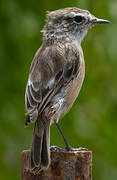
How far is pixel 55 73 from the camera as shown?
7.11m

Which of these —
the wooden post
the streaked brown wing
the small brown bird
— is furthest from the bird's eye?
the wooden post

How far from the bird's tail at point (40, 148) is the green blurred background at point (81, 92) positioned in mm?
1020

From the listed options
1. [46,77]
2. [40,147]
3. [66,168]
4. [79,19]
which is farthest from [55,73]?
[66,168]

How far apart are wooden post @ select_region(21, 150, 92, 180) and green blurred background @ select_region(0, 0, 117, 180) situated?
2.01 meters

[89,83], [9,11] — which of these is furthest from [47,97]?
[9,11]

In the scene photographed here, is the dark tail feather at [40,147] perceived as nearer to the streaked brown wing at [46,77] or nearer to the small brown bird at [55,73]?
the small brown bird at [55,73]

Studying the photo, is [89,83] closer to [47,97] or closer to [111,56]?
→ [111,56]

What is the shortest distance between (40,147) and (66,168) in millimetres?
780

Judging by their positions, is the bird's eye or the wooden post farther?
the bird's eye

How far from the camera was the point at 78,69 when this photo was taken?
7418 mm

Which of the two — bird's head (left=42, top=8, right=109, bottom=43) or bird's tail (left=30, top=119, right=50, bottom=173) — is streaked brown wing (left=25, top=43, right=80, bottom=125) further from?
bird's head (left=42, top=8, right=109, bottom=43)

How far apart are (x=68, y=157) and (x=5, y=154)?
2561mm

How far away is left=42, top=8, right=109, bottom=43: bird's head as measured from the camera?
315 inches

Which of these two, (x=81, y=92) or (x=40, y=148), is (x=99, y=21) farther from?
(x=40, y=148)
